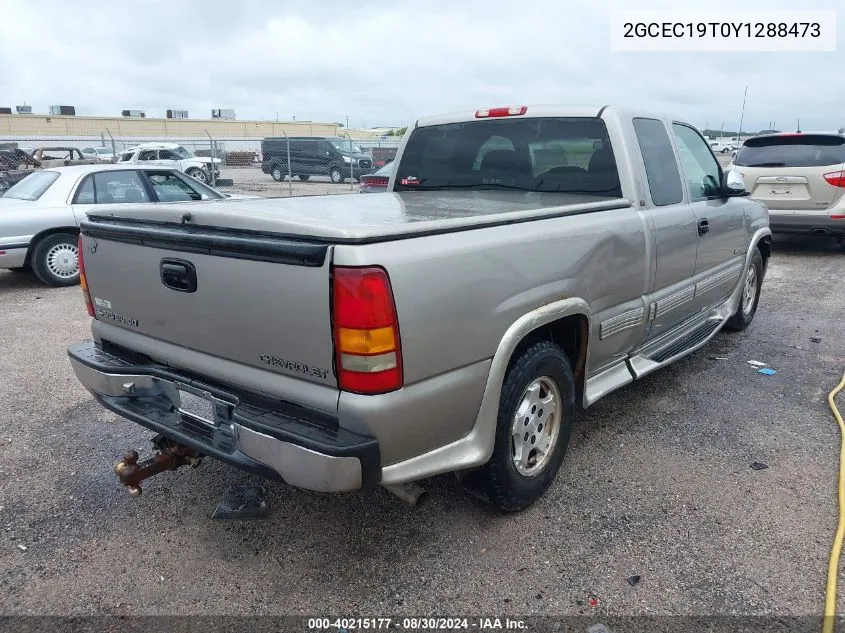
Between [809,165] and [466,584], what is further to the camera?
[809,165]

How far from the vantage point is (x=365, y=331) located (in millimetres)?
2174

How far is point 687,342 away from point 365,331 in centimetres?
311

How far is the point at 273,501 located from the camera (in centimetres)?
324

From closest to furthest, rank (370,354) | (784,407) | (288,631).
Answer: (370,354)
(288,631)
(784,407)

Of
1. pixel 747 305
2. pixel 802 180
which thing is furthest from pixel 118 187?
pixel 802 180

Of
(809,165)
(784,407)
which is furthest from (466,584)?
(809,165)

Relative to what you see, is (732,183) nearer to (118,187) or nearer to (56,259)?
(118,187)

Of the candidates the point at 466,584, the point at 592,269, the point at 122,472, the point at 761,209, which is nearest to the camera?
the point at 466,584

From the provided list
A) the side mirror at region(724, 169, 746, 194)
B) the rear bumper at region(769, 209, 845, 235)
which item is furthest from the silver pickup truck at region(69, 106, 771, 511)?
the rear bumper at region(769, 209, 845, 235)

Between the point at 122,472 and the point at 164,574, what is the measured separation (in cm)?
47

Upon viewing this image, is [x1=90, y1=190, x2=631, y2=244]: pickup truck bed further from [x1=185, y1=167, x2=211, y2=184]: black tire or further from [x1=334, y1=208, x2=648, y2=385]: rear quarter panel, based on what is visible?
[x1=185, y1=167, x2=211, y2=184]: black tire

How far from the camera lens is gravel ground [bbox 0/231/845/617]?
101 inches

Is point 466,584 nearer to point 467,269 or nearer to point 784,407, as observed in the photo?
point 467,269

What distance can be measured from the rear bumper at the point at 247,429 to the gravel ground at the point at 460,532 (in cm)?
58
